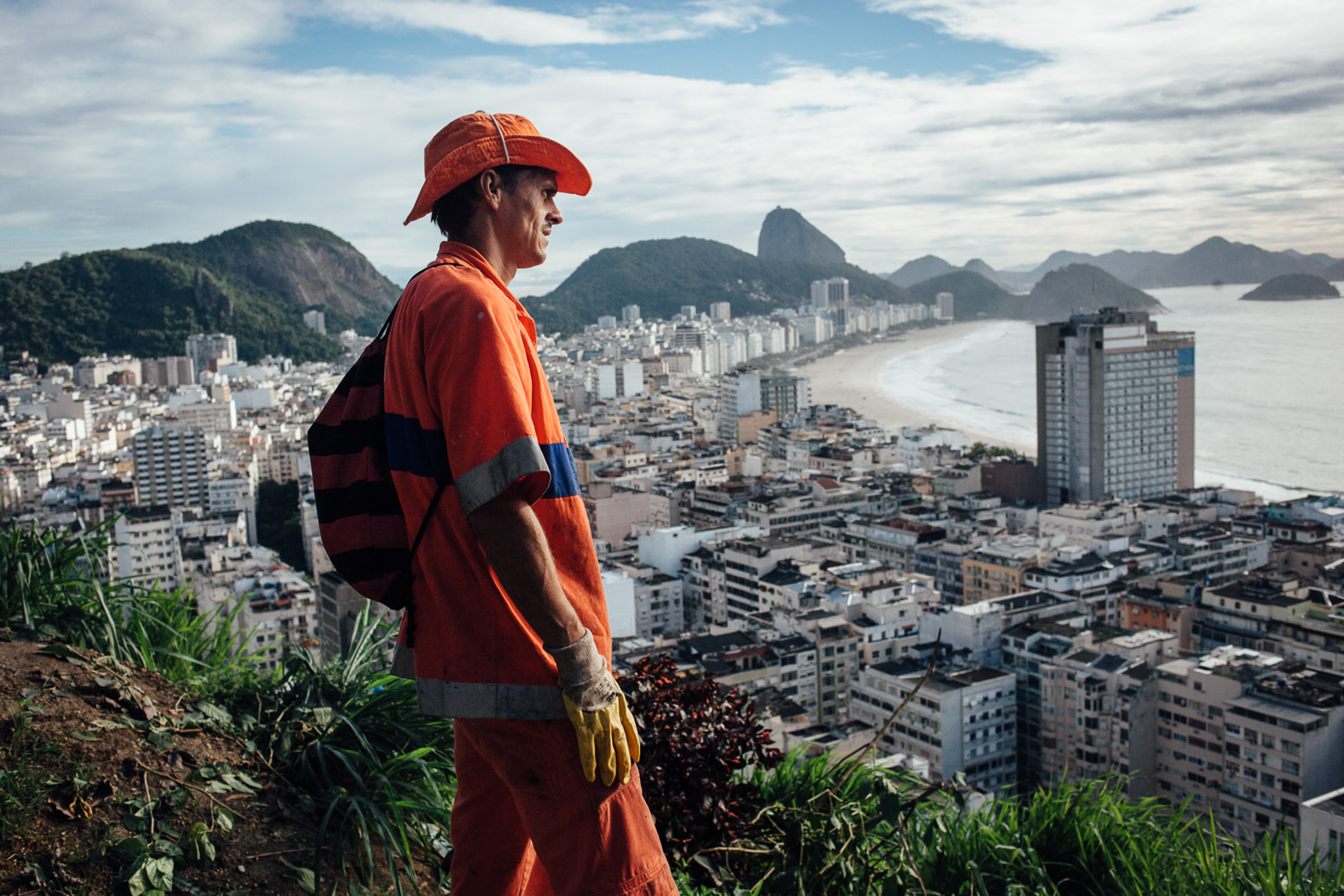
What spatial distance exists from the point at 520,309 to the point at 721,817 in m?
0.96

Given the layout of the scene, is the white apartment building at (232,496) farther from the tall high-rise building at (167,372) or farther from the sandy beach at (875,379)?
the tall high-rise building at (167,372)

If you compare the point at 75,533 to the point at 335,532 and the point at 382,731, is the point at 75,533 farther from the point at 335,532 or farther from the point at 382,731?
the point at 335,532

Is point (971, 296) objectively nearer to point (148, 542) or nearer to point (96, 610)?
point (148, 542)

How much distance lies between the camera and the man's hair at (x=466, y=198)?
1.16 meters

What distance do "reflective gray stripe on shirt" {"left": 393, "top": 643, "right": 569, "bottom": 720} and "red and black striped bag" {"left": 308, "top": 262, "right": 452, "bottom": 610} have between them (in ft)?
0.35

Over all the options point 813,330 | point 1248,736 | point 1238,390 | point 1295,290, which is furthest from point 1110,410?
point 1295,290

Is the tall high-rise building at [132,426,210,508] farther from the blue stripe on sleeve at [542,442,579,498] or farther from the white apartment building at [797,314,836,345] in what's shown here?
the white apartment building at [797,314,836,345]

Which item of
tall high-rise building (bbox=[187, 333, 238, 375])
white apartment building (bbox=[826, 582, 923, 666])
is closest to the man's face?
white apartment building (bbox=[826, 582, 923, 666])

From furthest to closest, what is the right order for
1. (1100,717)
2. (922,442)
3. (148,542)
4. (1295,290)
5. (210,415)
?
(1295,290) < (210,415) < (922,442) < (148,542) < (1100,717)

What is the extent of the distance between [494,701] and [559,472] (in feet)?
0.76

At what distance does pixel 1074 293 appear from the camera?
71.8 meters

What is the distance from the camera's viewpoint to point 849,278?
8388 cm

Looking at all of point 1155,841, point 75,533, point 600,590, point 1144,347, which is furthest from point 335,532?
point 1144,347

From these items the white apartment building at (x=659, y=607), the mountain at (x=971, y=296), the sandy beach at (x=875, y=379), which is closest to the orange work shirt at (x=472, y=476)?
the white apartment building at (x=659, y=607)
